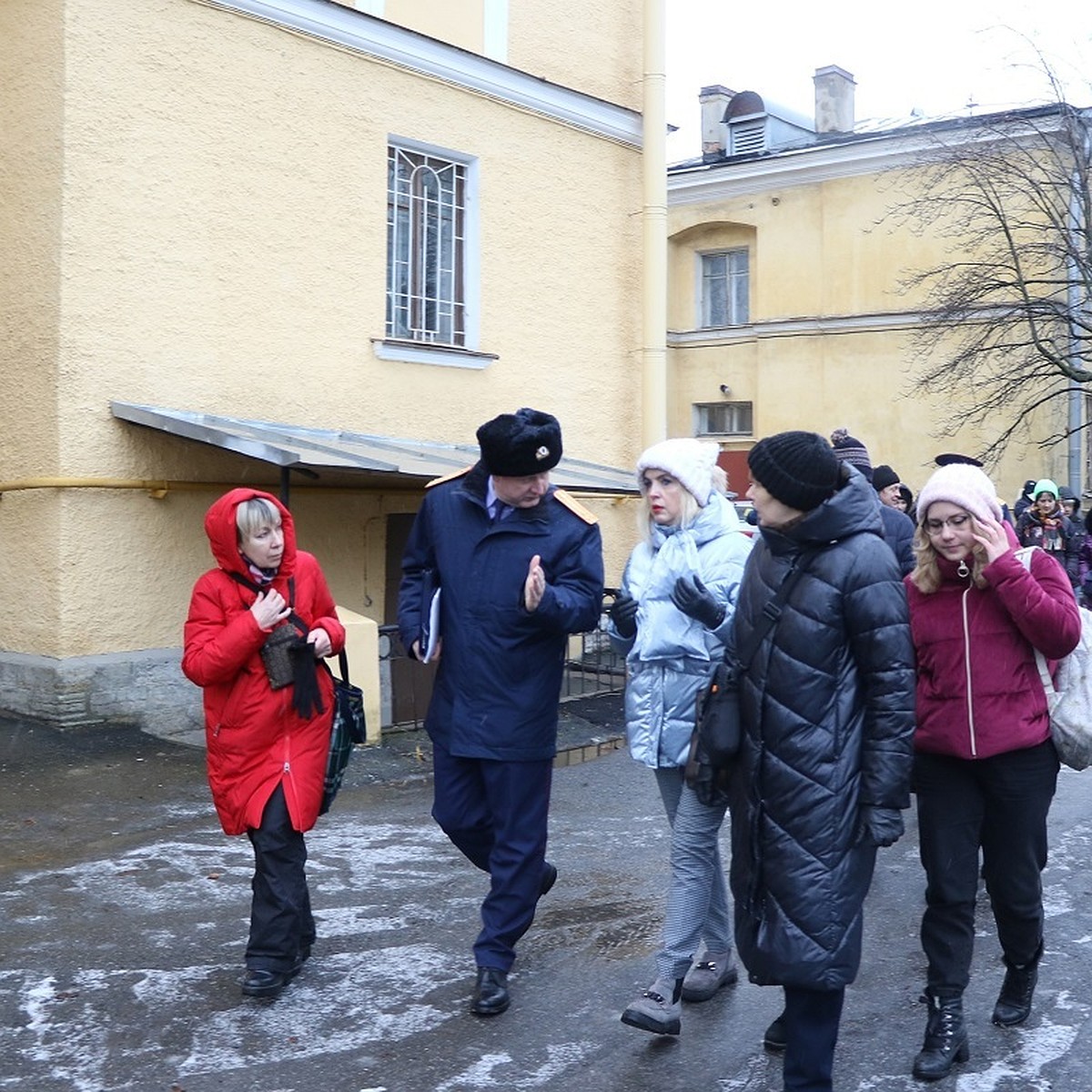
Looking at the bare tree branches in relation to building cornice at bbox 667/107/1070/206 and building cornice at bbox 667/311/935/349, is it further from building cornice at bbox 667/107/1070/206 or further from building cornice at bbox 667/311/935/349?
building cornice at bbox 667/311/935/349

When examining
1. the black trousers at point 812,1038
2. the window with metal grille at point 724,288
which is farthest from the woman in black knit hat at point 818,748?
the window with metal grille at point 724,288

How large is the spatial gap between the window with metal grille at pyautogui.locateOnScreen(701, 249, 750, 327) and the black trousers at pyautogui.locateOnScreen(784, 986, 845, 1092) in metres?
22.1

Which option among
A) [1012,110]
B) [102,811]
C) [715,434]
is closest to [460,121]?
[102,811]

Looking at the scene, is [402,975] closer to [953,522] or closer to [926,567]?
[926,567]

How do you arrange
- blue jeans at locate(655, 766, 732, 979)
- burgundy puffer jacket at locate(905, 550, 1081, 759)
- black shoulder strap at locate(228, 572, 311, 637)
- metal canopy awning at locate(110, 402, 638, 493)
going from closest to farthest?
burgundy puffer jacket at locate(905, 550, 1081, 759), blue jeans at locate(655, 766, 732, 979), black shoulder strap at locate(228, 572, 311, 637), metal canopy awning at locate(110, 402, 638, 493)

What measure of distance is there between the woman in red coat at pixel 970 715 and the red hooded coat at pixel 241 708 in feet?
6.39

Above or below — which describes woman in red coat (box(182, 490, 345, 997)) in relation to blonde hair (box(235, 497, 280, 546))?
below

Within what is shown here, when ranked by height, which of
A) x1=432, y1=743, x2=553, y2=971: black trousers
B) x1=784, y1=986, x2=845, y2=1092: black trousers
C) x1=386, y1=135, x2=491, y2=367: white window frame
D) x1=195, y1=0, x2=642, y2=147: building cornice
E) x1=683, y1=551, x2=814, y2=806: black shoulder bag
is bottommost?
x1=784, y1=986, x2=845, y2=1092: black trousers

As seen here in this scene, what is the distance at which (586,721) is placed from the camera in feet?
33.5

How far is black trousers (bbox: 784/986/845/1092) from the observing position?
3.54 meters

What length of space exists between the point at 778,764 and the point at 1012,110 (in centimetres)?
1912

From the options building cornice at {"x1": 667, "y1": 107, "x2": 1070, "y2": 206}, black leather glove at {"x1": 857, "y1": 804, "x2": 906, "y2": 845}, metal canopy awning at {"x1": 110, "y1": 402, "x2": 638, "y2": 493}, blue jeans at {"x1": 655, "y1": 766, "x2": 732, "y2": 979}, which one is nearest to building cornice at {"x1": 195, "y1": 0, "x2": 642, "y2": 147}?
metal canopy awning at {"x1": 110, "y1": 402, "x2": 638, "y2": 493}

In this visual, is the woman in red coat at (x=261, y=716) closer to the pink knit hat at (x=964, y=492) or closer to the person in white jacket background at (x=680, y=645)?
the person in white jacket background at (x=680, y=645)

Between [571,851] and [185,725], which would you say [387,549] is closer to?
[185,725]
